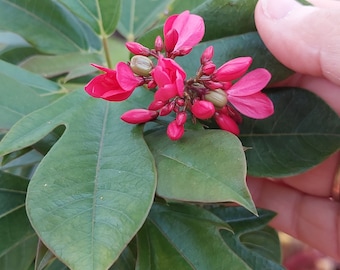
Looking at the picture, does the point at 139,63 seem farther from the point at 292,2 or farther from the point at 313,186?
the point at 313,186

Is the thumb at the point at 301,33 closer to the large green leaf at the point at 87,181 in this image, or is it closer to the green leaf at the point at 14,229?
the large green leaf at the point at 87,181

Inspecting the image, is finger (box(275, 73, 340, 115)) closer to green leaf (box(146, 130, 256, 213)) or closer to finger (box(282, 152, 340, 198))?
finger (box(282, 152, 340, 198))

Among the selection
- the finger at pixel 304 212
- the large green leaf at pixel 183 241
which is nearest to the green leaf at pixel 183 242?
the large green leaf at pixel 183 241

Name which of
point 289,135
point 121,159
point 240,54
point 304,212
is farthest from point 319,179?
point 121,159

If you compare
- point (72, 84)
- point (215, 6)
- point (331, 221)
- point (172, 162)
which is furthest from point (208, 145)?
point (331, 221)

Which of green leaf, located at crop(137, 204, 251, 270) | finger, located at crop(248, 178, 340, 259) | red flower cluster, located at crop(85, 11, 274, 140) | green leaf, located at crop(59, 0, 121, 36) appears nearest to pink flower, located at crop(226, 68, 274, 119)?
red flower cluster, located at crop(85, 11, 274, 140)

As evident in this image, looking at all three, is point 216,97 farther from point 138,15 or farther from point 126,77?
point 138,15
